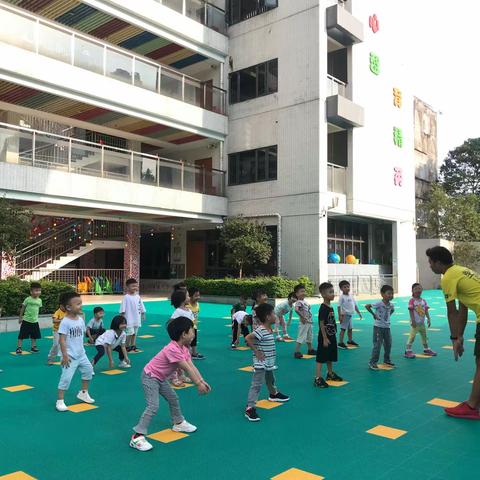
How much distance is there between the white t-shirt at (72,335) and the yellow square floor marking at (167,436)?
5.32ft

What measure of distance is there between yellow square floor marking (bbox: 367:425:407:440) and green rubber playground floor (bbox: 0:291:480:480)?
0.15 feet

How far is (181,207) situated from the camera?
20281 mm

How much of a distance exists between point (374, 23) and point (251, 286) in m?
15.1

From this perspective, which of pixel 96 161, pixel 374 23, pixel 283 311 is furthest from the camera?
pixel 374 23

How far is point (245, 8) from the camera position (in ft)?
76.3

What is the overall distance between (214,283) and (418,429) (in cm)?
1553

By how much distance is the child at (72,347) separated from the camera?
18.2 ft

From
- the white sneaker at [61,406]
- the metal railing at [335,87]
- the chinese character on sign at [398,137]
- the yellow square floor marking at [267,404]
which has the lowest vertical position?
the yellow square floor marking at [267,404]

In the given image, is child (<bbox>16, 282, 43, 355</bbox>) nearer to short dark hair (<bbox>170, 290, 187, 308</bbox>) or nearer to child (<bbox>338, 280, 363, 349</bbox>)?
short dark hair (<bbox>170, 290, 187, 308</bbox>)

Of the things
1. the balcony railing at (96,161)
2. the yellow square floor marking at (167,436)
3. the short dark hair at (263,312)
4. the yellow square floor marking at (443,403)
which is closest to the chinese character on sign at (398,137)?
the balcony railing at (96,161)

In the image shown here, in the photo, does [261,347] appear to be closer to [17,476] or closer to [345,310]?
[17,476]

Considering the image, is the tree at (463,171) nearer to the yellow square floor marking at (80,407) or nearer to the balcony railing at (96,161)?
the balcony railing at (96,161)

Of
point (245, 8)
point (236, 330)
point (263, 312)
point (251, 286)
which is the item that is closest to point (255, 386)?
point (263, 312)

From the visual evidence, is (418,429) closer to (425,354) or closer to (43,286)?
(425,354)
